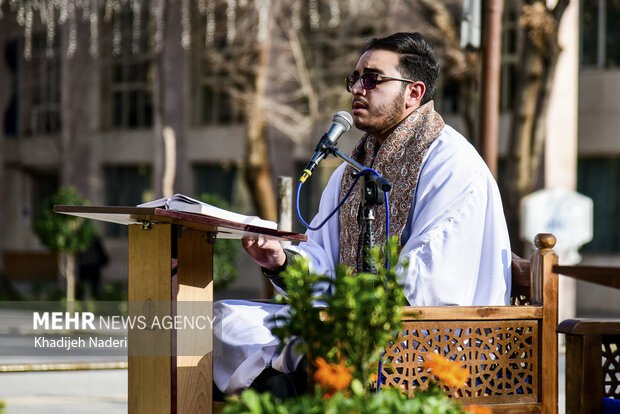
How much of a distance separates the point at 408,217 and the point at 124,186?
27.7 meters

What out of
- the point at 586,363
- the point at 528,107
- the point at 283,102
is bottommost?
the point at 586,363

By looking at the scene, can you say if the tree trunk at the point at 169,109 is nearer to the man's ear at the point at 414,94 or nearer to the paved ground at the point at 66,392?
the paved ground at the point at 66,392

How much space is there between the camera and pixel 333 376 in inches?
127

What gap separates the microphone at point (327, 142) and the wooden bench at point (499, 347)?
0.73 metres

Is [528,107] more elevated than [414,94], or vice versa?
[528,107]

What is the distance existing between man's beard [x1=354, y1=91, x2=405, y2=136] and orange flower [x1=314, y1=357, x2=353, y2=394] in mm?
2208

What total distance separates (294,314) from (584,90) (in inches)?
772

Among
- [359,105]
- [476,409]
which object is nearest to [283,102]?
[359,105]

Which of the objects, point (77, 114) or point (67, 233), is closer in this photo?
point (67, 233)

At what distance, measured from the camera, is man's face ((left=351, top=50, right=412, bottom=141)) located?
536 cm

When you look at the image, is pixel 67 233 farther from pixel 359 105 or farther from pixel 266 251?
pixel 266 251

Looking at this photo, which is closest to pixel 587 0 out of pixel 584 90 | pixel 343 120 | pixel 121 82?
pixel 584 90

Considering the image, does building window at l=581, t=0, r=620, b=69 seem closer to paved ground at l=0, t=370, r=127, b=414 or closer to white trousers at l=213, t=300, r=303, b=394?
paved ground at l=0, t=370, r=127, b=414

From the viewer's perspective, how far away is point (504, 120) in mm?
23328
